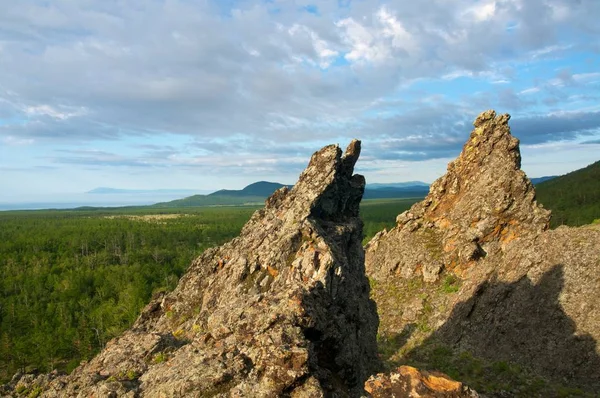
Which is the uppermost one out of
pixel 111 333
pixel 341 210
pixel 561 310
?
pixel 341 210

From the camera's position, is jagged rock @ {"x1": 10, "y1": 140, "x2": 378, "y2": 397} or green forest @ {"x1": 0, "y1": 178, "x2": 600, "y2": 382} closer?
jagged rock @ {"x1": 10, "y1": 140, "x2": 378, "y2": 397}

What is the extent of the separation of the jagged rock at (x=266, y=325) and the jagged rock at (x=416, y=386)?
2363 millimetres

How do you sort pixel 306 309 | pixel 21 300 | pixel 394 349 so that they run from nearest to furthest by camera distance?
pixel 306 309 < pixel 394 349 < pixel 21 300

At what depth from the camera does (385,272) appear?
54844mm

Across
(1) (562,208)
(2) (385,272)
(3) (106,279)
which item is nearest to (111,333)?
(3) (106,279)

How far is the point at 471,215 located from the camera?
169ft

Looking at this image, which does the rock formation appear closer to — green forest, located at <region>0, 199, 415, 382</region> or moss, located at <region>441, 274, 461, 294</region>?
moss, located at <region>441, 274, 461, 294</region>

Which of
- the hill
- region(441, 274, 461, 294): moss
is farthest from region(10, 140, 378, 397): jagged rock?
the hill

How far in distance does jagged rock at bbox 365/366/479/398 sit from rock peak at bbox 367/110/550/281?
134 ft

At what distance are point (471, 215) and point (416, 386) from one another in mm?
45292

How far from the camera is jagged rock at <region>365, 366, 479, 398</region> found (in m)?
10.7

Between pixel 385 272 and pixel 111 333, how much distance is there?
6632 cm

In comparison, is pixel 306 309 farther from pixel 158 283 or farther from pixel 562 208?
pixel 562 208

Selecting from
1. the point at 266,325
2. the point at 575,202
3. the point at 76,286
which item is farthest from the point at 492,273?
the point at 575,202
